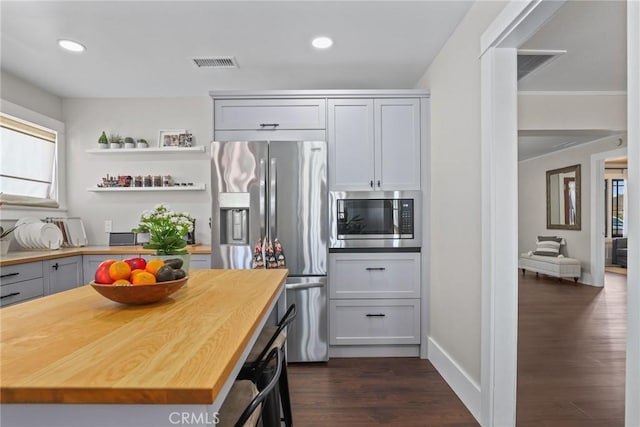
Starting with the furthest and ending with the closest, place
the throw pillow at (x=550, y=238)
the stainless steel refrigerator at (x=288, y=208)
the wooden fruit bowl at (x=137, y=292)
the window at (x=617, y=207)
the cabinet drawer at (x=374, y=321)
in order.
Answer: the window at (x=617, y=207), the throw pillow at (x=550, y=238), the cabinet drawer at (x=374, y=321), the stainless steel refrigerator at (x=288, y=208), the wooden fruit bowl at (x=137, y=292)

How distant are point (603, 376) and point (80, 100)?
545 centimetres

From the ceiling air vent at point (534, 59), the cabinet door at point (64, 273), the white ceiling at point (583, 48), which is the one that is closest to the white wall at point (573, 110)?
the white ceiling at point (583, 48)

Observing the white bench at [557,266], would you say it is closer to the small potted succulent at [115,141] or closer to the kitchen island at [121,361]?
the kitchen island at [121,361]

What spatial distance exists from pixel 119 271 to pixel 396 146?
8.16 feet

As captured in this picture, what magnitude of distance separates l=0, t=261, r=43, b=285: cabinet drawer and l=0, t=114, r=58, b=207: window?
777 millimetres

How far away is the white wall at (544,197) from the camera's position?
20.4 ft

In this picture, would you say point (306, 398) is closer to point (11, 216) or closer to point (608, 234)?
point (11, 216)

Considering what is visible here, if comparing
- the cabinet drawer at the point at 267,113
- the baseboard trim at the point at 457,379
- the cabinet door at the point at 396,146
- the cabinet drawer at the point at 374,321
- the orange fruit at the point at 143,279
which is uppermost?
the cabinet drawer at the point at 267,113

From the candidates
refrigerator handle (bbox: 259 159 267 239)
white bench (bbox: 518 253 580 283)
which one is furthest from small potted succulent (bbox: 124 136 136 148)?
white bench (bbox: 518 253 580 283)

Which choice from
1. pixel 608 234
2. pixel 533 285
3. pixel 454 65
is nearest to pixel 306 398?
pixel 454 65

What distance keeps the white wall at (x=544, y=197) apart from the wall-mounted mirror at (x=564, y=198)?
0.12 m

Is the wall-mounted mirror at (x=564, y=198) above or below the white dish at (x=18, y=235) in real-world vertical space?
above

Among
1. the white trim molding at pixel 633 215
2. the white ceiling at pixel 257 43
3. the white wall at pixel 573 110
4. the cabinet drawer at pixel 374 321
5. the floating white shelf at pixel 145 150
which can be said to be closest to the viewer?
the white trim molding at pixel 633 215

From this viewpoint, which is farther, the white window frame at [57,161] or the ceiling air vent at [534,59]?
the white window frame at [57,161]
